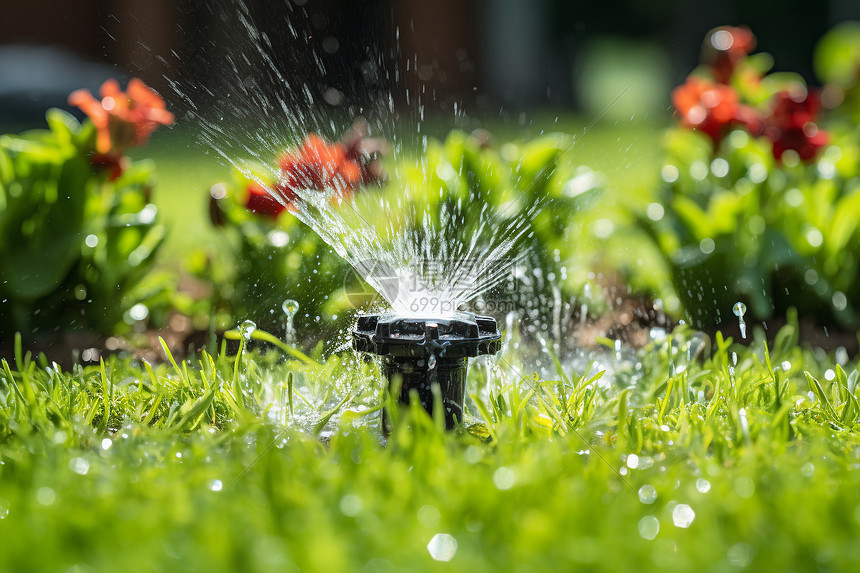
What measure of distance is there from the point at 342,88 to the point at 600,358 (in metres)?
1.12

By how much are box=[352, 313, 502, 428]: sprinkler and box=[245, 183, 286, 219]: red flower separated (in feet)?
2.74

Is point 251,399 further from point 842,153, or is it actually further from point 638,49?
point 638,49

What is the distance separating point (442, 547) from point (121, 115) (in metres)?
1.76

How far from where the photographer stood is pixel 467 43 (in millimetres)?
9906

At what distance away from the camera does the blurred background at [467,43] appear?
7.35 m

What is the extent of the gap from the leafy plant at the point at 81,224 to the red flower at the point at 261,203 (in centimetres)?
28

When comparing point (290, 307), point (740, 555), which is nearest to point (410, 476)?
point (740, 555)

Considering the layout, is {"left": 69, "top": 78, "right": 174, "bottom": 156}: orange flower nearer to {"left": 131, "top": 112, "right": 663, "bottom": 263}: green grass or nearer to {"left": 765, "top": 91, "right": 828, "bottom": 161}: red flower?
{"left": 131, "top": 112, "right": 663, "bottom": 263}: green grass

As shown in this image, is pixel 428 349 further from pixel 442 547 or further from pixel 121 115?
pixel 121 115

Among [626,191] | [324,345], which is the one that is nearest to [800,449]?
[324,345]

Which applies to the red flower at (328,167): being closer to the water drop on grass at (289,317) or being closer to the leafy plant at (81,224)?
the water drop on grass at (289,317)

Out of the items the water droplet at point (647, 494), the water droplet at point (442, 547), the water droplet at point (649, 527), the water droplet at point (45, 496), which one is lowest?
the water droplet at point (647, 494)

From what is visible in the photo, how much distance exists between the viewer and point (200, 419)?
5.26ft

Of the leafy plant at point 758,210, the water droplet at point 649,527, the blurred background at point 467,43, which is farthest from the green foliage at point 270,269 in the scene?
the blurred background at point 467,43
